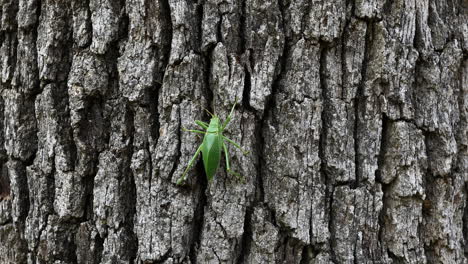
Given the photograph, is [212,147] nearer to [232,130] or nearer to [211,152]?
[211,152]

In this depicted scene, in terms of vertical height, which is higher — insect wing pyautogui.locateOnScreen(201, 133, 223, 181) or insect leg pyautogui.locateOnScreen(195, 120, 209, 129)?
insect leg pyautogui.locateOnScreen(195, 120, 209, 129)

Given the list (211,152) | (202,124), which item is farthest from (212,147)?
(202,124)

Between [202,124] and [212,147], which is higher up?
[202,124]

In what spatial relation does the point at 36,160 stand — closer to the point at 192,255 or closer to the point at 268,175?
the point at 192,255

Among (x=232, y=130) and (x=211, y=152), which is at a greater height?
(x=232, y=130)

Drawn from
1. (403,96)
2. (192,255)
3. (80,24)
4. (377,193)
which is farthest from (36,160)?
(403,96)
